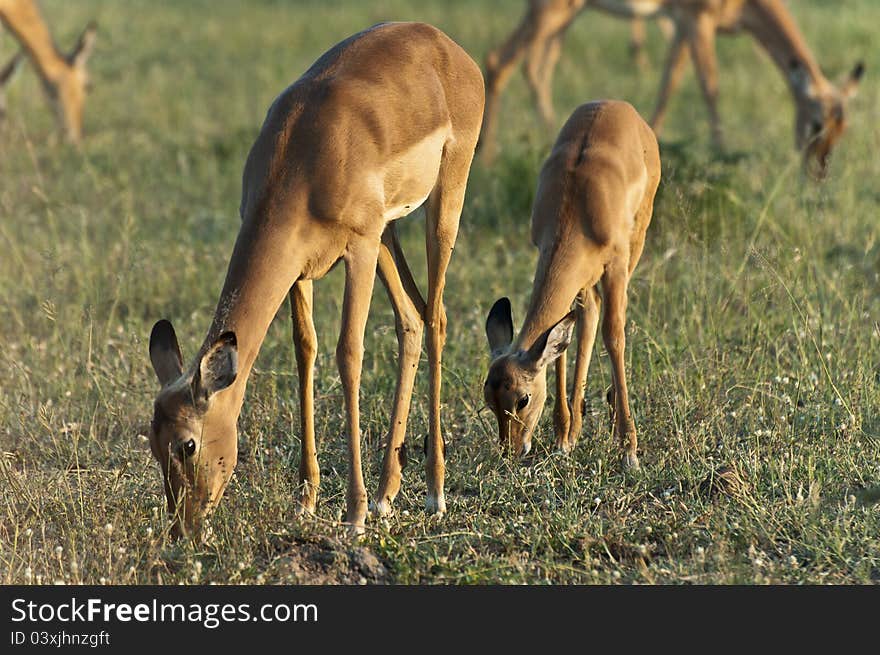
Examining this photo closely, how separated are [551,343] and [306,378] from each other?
0.96 m

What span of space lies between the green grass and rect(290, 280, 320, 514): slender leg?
0.32 ft

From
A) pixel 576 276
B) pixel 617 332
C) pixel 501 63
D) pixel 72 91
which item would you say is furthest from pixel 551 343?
pixel 72 91

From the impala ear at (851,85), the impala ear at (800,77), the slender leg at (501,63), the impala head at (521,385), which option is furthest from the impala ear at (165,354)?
the impala ear at (851,85)

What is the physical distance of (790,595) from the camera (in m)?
4.31

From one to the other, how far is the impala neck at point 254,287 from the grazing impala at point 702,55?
21.7 ft

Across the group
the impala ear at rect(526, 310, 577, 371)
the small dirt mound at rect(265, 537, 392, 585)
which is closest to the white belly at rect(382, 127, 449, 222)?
the impala ear at rect(526, 310, 577, 371)

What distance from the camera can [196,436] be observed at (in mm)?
4438

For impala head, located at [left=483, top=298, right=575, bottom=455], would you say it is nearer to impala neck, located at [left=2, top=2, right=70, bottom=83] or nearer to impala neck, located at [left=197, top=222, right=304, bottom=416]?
impala neck, located at [left=197, top=222, right=304, bottom=416]

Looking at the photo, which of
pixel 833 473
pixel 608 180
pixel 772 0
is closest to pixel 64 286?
pixel 608 180

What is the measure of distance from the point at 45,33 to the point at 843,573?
10365 millimetres

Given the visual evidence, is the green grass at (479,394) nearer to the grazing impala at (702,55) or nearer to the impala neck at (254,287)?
the grazing impala at (702,55)

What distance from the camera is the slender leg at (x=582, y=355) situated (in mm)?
5809

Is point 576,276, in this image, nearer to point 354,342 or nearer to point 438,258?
point 438,258

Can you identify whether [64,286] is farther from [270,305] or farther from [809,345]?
[809,345]
